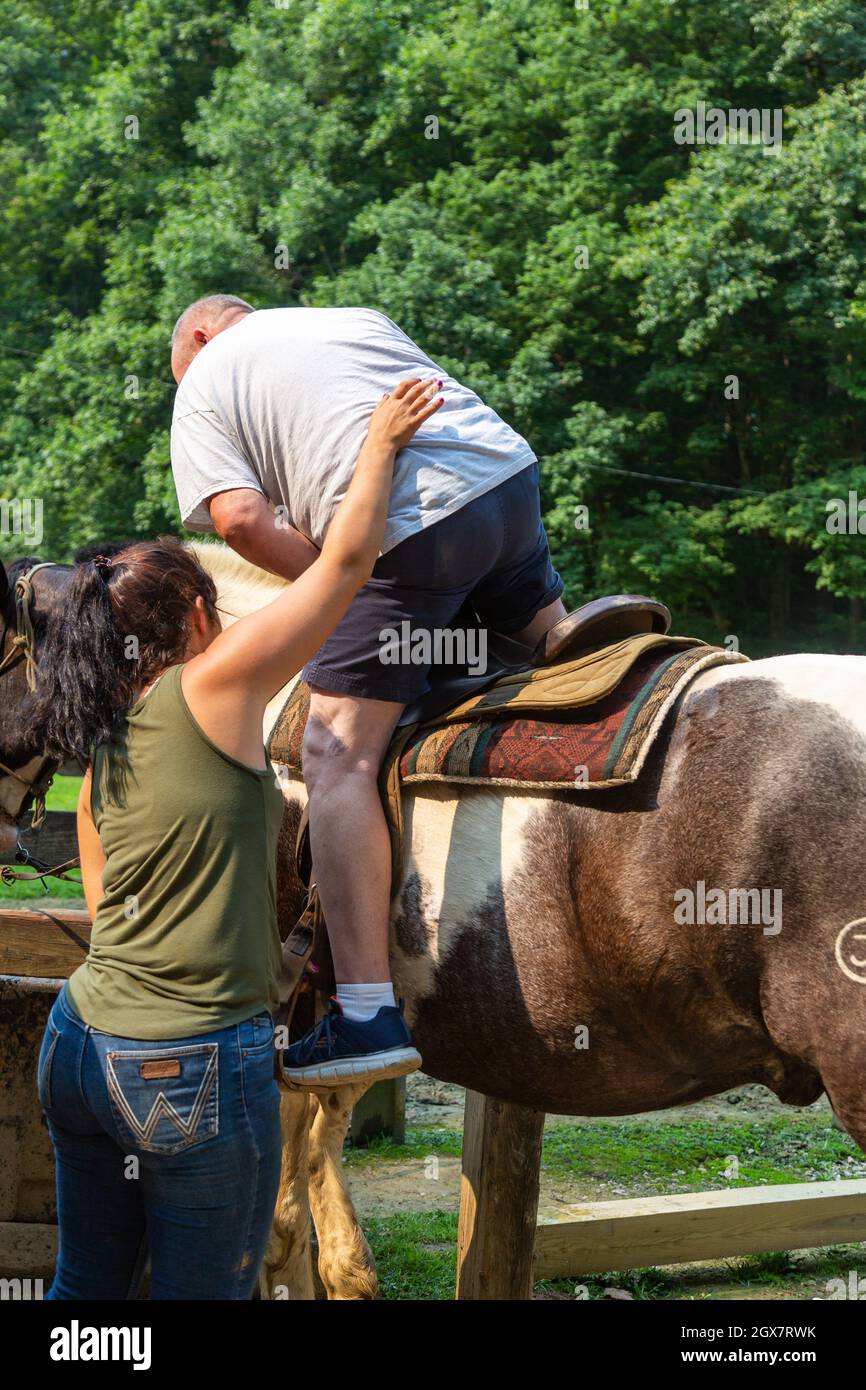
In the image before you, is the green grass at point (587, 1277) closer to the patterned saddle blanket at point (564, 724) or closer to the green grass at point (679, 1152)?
the green grass at point (679, 1152)

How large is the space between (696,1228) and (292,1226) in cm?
159

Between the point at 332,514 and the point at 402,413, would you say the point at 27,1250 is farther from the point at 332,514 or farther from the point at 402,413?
the point at 402,413

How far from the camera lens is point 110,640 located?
2504 millimetres

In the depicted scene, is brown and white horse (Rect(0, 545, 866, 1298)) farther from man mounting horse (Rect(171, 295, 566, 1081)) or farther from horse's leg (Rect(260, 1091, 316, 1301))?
horse's leg (Rect(260, 1091, 316, 1301))

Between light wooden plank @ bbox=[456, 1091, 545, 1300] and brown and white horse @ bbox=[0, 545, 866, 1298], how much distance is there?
1.01 meters

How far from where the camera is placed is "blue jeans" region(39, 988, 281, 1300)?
2.32 m

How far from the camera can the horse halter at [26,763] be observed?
3.56 meters

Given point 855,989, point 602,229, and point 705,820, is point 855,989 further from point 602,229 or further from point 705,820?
point 602,229

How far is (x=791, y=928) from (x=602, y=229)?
23725mm

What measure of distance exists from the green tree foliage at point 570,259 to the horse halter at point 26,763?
766 inches

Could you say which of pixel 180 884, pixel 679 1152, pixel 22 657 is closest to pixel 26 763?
pixel 22 657

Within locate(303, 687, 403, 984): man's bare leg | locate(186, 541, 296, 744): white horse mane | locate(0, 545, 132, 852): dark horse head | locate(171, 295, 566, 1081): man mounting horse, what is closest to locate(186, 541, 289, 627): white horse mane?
locate(186, 541, 296, 744): white horse mane

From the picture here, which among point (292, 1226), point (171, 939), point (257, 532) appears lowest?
point (292, 1226)

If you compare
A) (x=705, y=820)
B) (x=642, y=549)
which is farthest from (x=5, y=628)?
(x=642, y=549)
